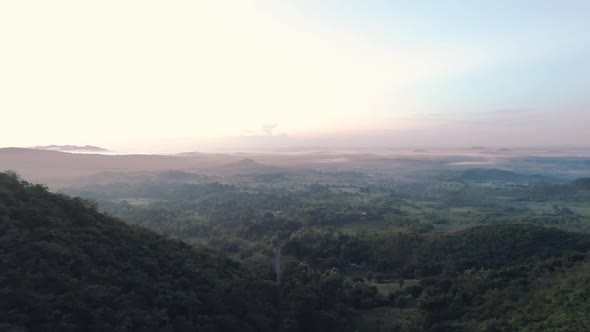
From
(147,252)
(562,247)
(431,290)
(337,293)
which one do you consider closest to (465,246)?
(562,247)

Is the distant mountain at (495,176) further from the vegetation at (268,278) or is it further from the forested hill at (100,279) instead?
the forested hill at (100,279)

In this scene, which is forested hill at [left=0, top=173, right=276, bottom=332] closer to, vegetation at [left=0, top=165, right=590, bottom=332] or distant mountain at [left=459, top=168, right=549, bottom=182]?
vegetation at [left=0, top=165, right=590, bottom=332]

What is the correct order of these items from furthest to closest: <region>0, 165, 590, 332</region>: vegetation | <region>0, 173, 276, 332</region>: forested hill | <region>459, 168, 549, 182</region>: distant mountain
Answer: <region>459, 168, 549, 182</region>: distant mountain < <region>0, 165, 590, 332</region>: vegetation < <region>0, 173, 276, 332</region>: forested hill

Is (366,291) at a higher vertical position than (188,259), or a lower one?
lower

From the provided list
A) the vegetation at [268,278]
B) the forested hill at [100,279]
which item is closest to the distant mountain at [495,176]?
the vegetation at [268,278]

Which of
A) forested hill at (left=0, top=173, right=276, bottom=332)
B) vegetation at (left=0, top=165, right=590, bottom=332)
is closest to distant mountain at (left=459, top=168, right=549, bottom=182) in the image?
vegetation at (left=0, top=165, right=590, bottom=332)

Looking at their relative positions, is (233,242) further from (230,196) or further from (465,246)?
(230,196)
